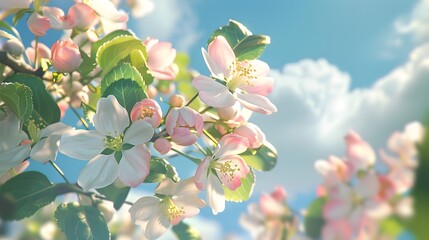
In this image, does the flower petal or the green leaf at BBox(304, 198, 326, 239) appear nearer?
the flower petal

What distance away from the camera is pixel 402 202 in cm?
67

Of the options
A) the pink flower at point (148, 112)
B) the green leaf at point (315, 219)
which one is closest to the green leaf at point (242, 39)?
the pink flower at point (148, 112)

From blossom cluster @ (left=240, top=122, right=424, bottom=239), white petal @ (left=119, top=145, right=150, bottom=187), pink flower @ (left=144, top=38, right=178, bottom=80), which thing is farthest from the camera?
blossom cluster @ (left=240, top=122, right=424, bottom=239)

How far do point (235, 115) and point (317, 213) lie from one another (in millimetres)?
307

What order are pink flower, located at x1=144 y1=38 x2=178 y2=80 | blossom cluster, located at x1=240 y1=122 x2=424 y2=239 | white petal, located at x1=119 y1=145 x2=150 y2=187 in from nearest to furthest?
white petal, located at x1=119 y1=145 x2=150 y2=187
pink flower, located at x1=144 y1=38 x2=178 y2=80
blossom cluster, located at x1=240 y1=122 x2=424 y2=239

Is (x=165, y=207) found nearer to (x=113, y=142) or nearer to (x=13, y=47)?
(x=113, y=142)

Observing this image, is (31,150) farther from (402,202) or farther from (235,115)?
(402,202)

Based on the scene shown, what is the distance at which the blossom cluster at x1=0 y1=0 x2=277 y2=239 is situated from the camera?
0.44m

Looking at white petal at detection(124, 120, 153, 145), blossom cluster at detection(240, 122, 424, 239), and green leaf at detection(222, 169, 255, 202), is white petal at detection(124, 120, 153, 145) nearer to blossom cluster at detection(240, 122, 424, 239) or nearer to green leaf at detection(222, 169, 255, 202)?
green leaf at detection(222, 169, 255, 202)

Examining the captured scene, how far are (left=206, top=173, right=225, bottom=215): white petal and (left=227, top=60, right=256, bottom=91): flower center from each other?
0.09 meters

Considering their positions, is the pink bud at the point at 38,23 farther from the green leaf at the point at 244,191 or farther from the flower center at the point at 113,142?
the green leaf at the point at 244,191

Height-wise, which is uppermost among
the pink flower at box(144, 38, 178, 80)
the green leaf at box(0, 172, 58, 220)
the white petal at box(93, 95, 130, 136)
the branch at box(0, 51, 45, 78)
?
the pink flower at box(144, 38, 178, 80)

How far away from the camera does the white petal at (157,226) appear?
0.51m

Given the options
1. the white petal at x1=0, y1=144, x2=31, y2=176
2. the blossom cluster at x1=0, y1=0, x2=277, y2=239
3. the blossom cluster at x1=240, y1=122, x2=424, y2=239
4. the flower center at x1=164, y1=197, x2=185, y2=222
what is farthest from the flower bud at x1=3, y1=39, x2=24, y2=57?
the blossom cluster at x1=240, y1=122, x2=424, y2=239
